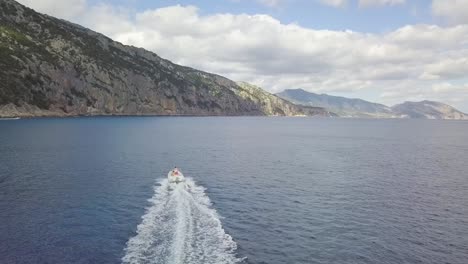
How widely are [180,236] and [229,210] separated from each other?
14.6 metres

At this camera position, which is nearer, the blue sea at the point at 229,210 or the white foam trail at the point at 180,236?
the white foam trail at the point at 180,236

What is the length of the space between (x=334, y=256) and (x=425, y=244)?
40.3 feet

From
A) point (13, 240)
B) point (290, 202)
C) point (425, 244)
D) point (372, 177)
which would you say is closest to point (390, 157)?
point (372, 177)

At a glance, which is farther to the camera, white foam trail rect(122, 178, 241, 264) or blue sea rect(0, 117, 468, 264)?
blue sea rect(0, 117, 468, 264)

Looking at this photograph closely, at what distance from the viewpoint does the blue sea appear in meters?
43.9

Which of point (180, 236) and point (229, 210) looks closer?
point (180, 236)

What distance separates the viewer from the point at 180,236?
154ft

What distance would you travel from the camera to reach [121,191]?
235 ft

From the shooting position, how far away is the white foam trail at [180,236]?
136 feet

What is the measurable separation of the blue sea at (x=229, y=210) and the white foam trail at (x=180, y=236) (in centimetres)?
16

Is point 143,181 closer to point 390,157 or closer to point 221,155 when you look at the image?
point 221,155

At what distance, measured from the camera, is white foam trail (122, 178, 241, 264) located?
136ft

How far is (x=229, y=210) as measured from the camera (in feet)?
198

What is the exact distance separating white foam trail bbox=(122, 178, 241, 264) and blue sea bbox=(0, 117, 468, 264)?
160mm
